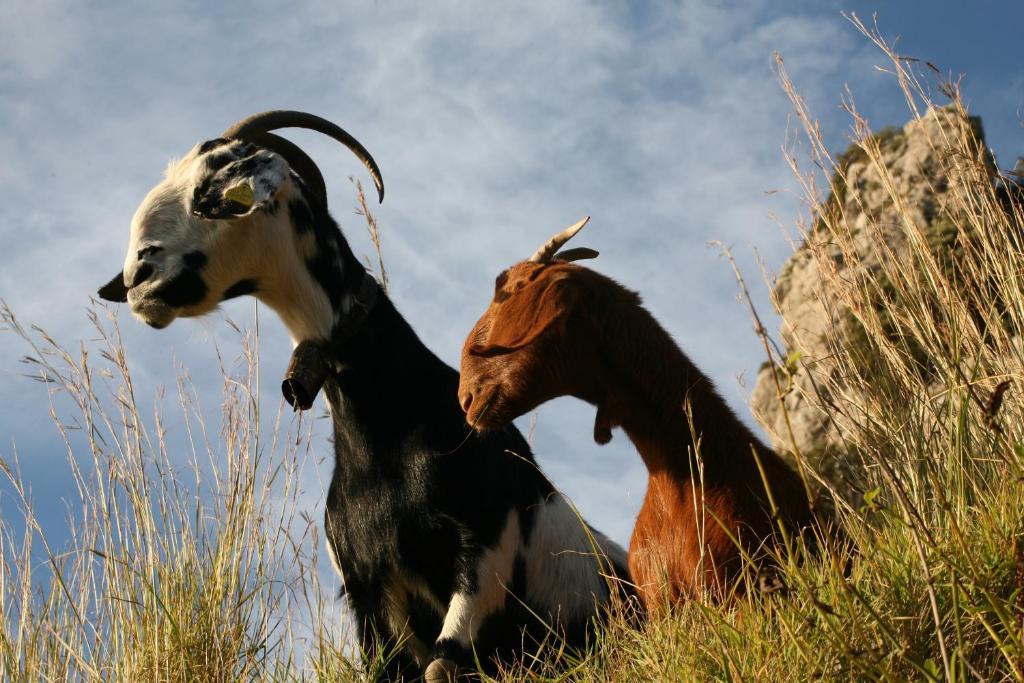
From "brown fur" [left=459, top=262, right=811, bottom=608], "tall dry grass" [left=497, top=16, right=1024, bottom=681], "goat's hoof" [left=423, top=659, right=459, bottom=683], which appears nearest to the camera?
"tall dry grass" [left=497, top=16, right=1024, bottom=681]

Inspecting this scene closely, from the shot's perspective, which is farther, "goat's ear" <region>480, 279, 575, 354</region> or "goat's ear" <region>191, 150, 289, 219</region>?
"goat's ear" <region>191, 150, 289, 219</region>

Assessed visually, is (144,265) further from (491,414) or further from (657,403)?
(657,403)

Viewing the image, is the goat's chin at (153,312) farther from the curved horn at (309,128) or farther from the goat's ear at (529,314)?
the goat's ear at (529,314)

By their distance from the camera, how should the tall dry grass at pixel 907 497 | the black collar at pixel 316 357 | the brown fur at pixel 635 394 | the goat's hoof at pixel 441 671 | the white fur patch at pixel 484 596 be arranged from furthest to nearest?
the black collar at pixel 316 357 → the white fur patch at pixel 484 596 → the goat's hoof at pixel 441 671 → the brown fur at pixel 635 394 → the tall dry grass at pixel 907 497

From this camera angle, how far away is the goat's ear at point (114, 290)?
4203 mm

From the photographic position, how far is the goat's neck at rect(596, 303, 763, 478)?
338 centimetres

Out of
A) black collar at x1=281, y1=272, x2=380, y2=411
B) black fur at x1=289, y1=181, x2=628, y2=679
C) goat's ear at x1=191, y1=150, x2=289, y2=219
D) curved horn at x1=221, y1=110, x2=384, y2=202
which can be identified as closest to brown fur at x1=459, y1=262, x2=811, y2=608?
black fur at x1=289, y1=181, x2=628, y2=679

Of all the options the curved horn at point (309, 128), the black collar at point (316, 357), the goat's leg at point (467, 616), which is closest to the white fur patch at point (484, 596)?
the goat's leg at point (467, 616)

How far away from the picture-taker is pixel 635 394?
3.43 m

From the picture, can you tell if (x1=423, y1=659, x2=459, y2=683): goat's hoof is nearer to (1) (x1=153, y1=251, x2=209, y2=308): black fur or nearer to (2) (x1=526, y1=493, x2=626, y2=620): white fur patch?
(2) (x1=526, y1=493, x2=626, y2=620): white fur patch

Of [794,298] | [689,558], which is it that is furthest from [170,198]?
[794,298]

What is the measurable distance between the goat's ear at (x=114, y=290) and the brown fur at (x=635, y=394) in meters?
1.50

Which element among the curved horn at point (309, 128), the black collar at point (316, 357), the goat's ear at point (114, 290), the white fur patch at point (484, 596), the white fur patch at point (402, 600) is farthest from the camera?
the curved horn at point (309, 128)

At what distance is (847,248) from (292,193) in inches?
75.1
